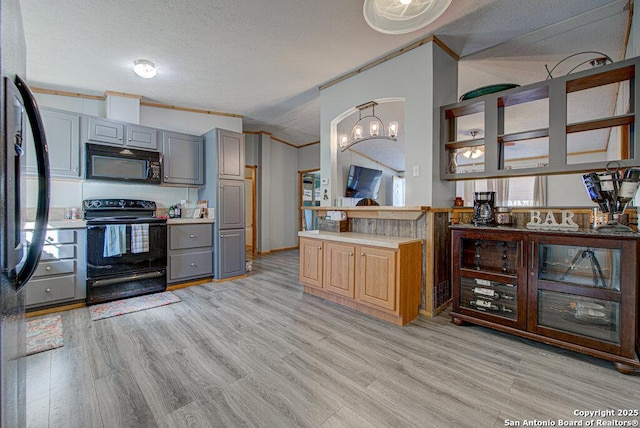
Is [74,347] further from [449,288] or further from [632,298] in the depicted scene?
[632,298]

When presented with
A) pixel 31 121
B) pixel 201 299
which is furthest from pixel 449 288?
pixel 31 121

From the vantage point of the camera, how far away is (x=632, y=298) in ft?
5.73

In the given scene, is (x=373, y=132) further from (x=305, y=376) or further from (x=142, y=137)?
(x=142, y=137)

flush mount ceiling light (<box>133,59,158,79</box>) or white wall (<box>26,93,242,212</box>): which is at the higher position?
flush mount ceiling light (<box>133,59,158,79</box>)

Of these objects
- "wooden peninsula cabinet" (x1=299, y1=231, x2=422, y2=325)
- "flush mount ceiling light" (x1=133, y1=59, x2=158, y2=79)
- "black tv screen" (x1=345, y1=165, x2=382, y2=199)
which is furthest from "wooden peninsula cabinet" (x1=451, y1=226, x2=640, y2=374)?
"flush mount ceiling light" (x1=133, y1=59, x2=158, y2=79)

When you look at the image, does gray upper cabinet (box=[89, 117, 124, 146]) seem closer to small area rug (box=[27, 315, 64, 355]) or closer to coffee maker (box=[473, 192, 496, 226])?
small area rug (box=[27, 315, 64, 355])

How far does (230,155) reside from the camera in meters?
4.17

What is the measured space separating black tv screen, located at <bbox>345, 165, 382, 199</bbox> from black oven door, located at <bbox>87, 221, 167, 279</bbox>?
3.65 m

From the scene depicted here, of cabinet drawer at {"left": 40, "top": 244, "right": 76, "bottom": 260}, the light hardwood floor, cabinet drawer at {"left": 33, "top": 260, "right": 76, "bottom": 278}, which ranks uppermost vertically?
cabinet drawer at {"left": 40, "top": 244, "right": 76, "bottom": 260}

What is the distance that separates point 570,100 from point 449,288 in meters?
3.68

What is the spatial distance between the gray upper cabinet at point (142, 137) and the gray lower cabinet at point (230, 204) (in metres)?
1.05

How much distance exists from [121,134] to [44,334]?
98.0 inches

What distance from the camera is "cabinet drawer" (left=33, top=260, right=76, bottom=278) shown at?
9.29 feet

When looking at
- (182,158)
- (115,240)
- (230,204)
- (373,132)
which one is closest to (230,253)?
(230,204)
